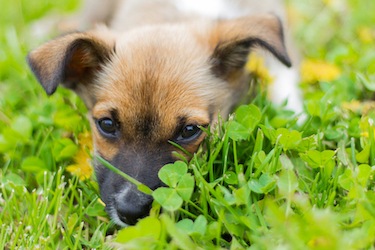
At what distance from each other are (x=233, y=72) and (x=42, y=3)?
15.0 ft

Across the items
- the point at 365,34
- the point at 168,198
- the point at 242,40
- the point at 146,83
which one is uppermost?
the point at 242,40

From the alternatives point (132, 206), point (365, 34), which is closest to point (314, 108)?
point (132, 206)

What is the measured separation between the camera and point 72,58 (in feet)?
8.66

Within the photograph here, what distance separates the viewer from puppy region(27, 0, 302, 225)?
7.27ft

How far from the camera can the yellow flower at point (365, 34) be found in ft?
13.5

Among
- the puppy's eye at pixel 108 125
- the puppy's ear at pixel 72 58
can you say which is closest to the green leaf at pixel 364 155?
the puppy's eye at pixel 108 125

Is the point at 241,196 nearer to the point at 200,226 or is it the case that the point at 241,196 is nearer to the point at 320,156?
the point at 200,226

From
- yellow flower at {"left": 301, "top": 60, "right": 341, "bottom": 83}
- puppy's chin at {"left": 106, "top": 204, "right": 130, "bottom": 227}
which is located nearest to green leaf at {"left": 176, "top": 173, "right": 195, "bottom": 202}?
puppy's chin at {"left": 106, "top": 204, "right": 130, "bottom": 227}

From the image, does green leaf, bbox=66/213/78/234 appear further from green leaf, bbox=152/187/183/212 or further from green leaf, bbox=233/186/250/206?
green leaf, bbox=233/186/250/206

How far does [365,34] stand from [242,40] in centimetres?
264

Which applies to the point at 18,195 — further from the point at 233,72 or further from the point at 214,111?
the point at 233,72

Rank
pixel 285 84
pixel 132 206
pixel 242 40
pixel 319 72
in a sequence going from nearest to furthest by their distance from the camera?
1. pixel 132 206
2. pixel 242 40
3. pixel 319 72
4. pixel 285 84

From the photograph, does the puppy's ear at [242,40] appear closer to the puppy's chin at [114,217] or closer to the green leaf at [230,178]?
the green leaf at [230,178]

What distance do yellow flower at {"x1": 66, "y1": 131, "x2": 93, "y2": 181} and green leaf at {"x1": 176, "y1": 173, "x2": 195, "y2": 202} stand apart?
0.82 m
